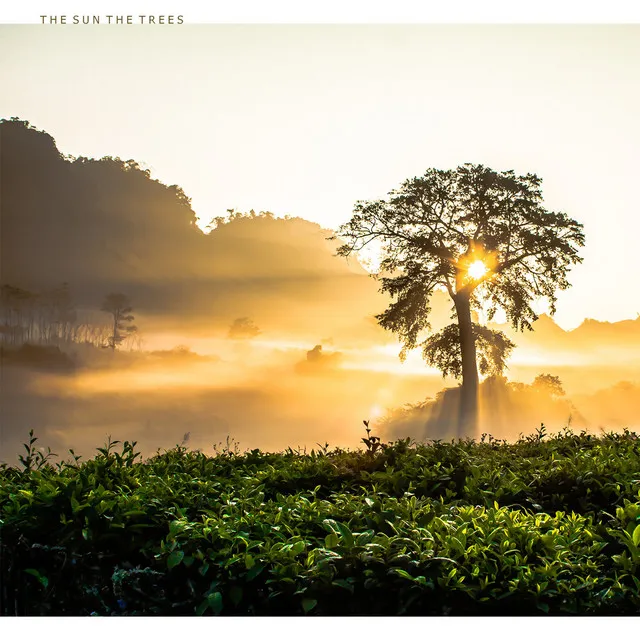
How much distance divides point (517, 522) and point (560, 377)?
7.22 m

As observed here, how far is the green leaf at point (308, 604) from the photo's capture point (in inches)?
110

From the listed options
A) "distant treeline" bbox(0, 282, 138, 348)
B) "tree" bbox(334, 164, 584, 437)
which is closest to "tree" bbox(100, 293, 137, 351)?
"distant treeline" bbox(0, 282, 138, 348)

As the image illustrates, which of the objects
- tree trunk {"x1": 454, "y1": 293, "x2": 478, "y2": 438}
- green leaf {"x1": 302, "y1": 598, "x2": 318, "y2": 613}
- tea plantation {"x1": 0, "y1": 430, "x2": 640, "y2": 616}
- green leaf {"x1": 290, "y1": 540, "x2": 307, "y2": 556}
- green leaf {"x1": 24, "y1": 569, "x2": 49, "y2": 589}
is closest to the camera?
green leaf {"x1": 302, "y1": 598, "x2": 318, "y2": 613}

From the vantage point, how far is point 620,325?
9.12 meters

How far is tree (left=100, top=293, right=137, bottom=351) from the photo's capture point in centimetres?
889

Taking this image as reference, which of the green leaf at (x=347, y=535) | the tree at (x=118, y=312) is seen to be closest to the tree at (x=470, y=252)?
the tree at (x=118, y=312)

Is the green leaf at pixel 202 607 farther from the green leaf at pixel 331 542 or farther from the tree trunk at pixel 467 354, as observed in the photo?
the tree trunk at pixel 467 354

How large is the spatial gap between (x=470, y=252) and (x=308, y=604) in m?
9.35

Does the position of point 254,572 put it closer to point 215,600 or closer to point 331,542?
point 215,600

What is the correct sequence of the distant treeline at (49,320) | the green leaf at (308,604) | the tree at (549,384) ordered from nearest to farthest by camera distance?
the green leaf at (308,604) → the distant treeline at (49,320) → the tree at (549,384)

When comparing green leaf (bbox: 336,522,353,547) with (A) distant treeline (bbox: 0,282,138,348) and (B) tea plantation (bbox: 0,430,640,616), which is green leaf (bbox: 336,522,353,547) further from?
(A) distant treeline (bbox: 0,282,138,348)

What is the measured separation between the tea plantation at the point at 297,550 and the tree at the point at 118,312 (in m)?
4.38

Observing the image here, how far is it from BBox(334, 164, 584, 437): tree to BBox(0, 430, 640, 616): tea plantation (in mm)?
6617
